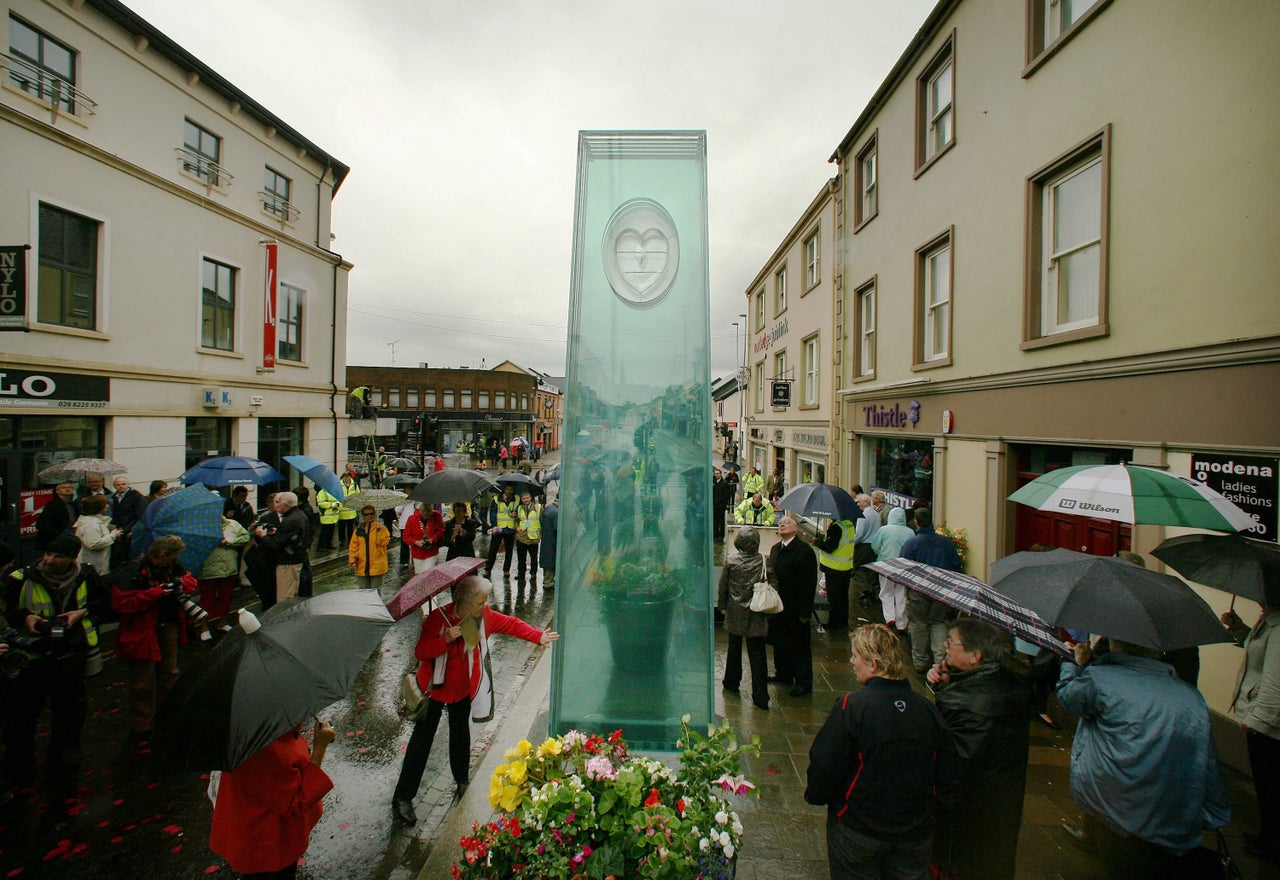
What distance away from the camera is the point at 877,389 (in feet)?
38.7

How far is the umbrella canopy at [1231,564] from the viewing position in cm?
340

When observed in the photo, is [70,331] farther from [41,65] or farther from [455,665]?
[455,665]

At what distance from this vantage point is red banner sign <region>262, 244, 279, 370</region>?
14938 mm

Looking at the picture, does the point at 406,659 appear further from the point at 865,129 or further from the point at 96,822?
the point at 865,129

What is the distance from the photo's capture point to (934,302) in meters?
10.2

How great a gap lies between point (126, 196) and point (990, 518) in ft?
55.1

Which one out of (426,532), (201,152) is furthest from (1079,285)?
(201,152)

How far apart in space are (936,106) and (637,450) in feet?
32.5

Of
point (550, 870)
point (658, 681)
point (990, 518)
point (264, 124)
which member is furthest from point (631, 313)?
point (264, 124)

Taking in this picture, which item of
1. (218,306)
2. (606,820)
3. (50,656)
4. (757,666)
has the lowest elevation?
(757,666)

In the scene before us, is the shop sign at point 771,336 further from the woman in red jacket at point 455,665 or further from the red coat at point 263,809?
the red coat at point 263,809

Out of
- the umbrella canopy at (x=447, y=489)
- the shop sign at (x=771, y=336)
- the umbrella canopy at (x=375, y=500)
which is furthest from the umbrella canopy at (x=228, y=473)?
the shop sign at (x=771, y=336)

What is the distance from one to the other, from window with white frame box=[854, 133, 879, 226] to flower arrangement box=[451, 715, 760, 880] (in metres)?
12.7

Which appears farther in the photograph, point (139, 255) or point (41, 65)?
point (139, 255)
